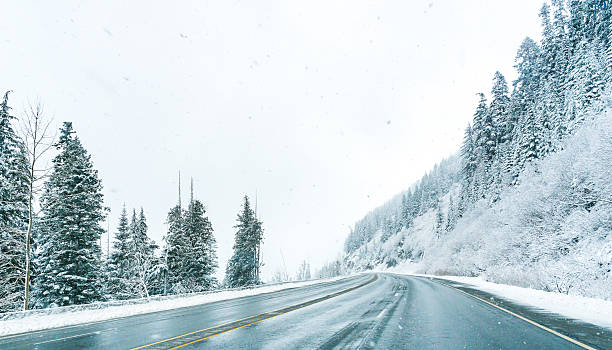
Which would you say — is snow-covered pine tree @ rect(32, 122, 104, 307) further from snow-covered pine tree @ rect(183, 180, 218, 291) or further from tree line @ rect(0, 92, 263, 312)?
snow-covered pine tree @ rect(183, 180, 218, 291)

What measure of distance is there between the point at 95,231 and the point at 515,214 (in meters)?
31.3

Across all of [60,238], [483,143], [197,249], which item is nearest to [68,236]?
[60,238]

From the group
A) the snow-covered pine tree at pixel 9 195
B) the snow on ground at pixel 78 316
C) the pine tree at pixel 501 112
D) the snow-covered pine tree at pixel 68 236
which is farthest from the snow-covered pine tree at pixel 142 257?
the pine tree at pixel 501 112

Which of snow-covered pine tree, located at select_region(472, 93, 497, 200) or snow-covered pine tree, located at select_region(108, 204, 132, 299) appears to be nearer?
snow-covered pine tree, located at select_region(108, 204, 132, 299)

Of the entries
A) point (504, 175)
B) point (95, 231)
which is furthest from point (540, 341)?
point (504, 175)

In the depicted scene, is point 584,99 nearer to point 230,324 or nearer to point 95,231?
point 230,324

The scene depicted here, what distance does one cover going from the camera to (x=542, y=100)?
133 feet

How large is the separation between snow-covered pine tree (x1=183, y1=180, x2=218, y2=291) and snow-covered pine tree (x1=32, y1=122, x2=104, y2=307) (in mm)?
11875

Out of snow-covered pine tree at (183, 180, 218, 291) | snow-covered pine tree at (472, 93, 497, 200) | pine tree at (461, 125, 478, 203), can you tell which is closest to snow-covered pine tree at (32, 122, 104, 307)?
snow-covered pine tree at (183, 180, 218, 291)

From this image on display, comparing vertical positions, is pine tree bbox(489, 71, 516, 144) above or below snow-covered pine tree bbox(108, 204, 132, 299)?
above

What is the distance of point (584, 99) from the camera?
31188mm

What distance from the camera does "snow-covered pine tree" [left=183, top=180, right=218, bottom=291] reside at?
35.6 meters

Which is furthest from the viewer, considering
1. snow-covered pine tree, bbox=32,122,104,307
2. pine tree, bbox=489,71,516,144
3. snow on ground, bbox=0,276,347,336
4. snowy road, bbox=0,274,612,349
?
pine tree, bbox=489,71,516,144

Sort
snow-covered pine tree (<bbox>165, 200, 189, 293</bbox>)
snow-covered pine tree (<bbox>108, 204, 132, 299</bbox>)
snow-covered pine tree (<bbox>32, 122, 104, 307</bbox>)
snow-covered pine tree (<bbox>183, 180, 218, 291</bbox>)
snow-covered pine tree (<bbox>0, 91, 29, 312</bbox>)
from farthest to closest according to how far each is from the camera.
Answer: snow-covered pine tree (<bbox>183, 180, 218, 291</bbox>) < snow-covered pine tree (<bbox>165, 200, 189, 293</bbox>) < snow-covered pine tree (<bbox>108, 204, 132, 299</bbox>) < snow-covered pine tree (<bbox>32, 122, 104, 307</bbox>) < snow-covered pine tree (<bbox>0, 91, 29, 312</bbox>)
